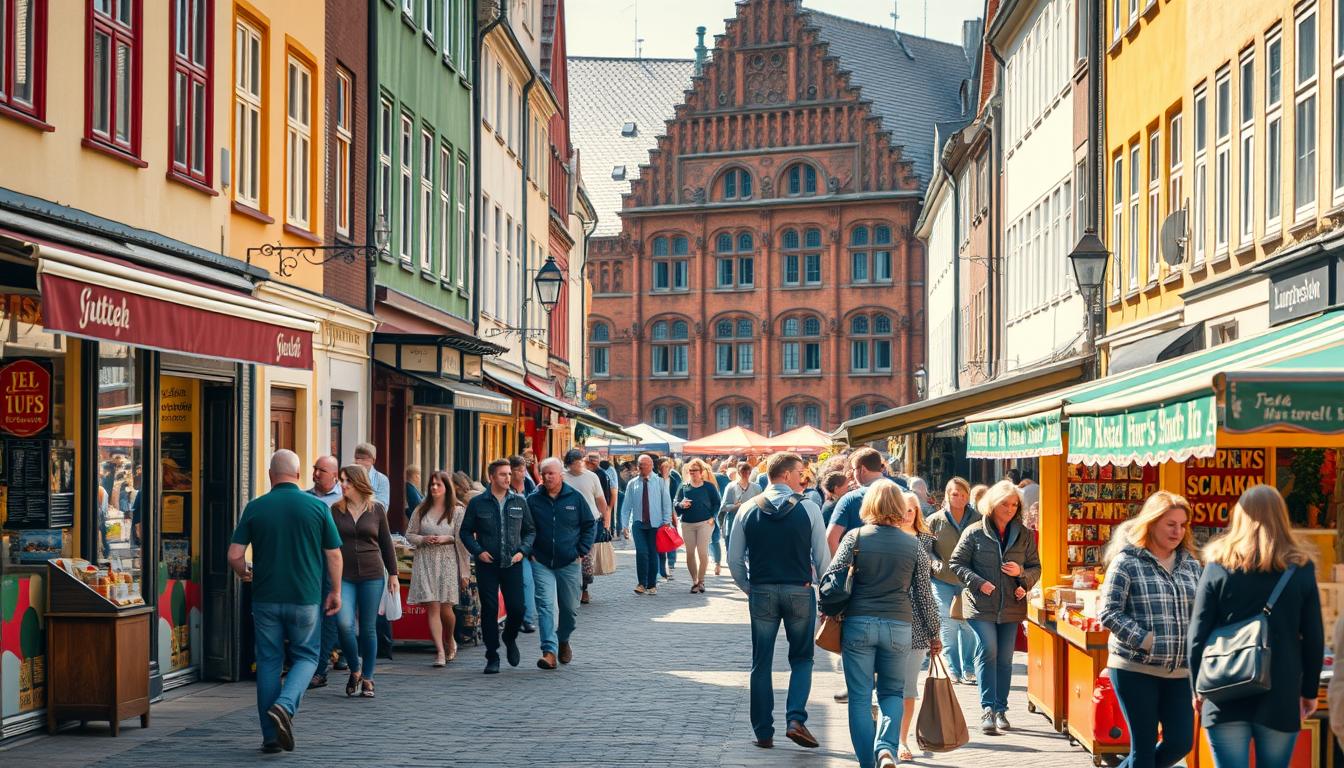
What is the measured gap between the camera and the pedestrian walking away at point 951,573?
567 inches

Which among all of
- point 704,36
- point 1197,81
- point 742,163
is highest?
point 704,36

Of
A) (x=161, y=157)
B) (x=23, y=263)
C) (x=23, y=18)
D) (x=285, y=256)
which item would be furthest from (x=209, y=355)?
(x=285, y=256)

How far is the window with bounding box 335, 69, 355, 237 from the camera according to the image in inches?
803

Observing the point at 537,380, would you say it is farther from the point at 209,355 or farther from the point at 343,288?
the point at 209,355

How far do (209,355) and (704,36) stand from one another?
260 feet

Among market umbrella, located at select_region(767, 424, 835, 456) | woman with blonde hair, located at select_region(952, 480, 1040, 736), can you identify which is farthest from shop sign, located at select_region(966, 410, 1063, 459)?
market umbrella, located at select_region(767, 424, 835, 456)

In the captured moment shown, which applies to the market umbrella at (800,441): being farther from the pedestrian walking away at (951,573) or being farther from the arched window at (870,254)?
the pedestrian walking away at (951,573)

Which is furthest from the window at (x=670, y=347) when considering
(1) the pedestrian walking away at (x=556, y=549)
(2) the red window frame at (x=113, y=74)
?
(2) the red window frame at (x=113, y=74)

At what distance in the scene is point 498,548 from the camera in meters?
15.4

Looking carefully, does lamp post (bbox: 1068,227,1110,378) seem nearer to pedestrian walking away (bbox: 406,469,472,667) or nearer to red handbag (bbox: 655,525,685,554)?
red handbag (bbox: 655,525,685,554)

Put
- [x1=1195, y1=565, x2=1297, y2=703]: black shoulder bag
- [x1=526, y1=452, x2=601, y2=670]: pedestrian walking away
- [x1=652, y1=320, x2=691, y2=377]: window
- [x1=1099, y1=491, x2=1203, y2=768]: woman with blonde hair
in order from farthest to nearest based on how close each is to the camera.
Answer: [x1=652, y1=320, x2=691, y2=377]: window < [x1=526, y1=452, x2=601, y2=670]: pedestrian walking away < [x1=1099, y1=491, x2=1203, y2=768]: woman with blonde hair < [x1=1195, y1=565, x2=1297, y2=703]: black shoulder bag

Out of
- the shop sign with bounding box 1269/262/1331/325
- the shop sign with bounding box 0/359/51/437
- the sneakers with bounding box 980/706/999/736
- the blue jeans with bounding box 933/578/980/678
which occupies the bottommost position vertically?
the sneakers with bounding box 980/706/999/736

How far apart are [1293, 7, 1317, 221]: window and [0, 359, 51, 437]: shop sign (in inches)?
411

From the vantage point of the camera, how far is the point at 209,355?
1150 cm
